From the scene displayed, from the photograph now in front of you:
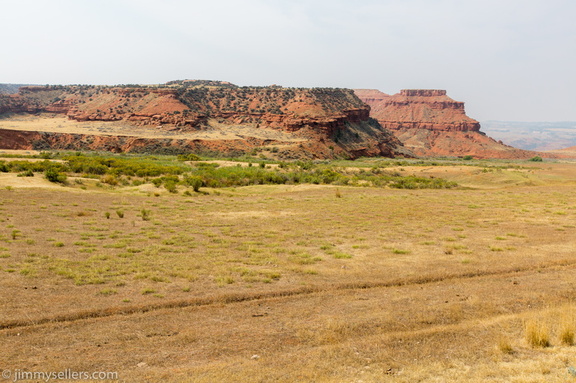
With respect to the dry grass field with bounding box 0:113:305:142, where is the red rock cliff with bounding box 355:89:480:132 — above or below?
above

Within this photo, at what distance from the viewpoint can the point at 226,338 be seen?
8.09 m

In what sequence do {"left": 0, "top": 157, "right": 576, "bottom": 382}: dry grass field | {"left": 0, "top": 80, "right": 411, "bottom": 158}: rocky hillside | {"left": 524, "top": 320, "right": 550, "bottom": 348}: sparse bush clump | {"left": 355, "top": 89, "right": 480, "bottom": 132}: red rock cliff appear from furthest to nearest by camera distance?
{"left": 355, "top": 89, "right": 480, "bottom": 132}: red rock cliff → {"left": 0, "top": 80, "right": 411, "bottom": 158}: rocky hillside → {"left": 524, "top": 320, "right": 550, "bottom": 348}: sparse bush clump → {"left": 0, "top": 157, "right": 576, "bottom": 382}: dry grass field

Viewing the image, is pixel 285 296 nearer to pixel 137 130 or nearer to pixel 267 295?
pixel 267 295

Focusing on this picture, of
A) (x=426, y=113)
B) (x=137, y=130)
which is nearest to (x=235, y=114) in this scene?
(x=137, y=130)

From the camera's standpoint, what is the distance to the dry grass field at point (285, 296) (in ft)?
23.1

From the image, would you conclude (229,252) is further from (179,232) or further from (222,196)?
(222,196)

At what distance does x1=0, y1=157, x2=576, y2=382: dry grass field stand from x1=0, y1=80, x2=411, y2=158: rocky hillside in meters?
55.5

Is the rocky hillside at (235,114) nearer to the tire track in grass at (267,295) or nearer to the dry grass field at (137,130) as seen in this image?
the dry grass field at (137,130)

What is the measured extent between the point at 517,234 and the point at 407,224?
464 centimetres

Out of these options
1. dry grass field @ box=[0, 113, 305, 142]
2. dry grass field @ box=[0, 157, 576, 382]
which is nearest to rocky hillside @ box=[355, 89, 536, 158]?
dry grass field @ box=[0, 113, 305, 142]

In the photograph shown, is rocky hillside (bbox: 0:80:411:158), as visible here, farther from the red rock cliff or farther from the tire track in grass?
the red rock cliff

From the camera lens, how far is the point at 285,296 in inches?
412

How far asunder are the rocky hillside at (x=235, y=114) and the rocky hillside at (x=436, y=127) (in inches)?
1633

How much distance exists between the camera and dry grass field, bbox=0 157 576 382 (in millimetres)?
7047
